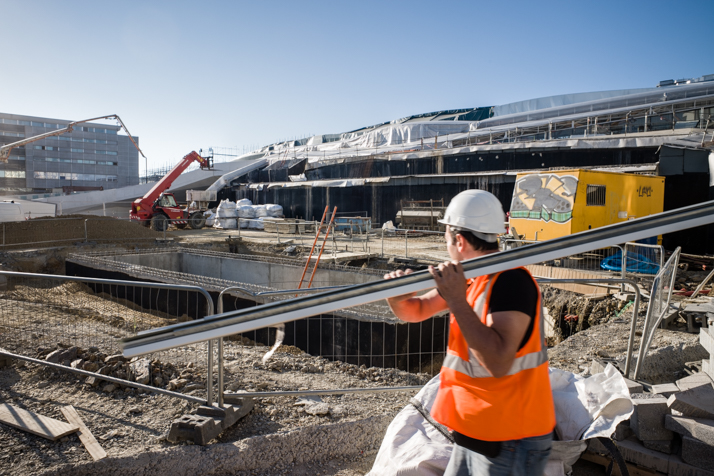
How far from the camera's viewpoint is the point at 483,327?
1516 mm

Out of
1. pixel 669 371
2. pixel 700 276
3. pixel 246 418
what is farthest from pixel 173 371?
pixel 700 276

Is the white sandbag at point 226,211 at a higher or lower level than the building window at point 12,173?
lower

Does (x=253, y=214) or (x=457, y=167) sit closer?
(x=457, y=167)

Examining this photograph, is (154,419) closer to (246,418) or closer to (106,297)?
(246,418)

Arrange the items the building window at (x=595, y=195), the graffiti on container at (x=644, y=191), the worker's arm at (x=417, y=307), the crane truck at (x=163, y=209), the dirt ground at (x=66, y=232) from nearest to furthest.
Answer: the worker's arm at (x=417, y=307), the building window at (x=595, y=195), the graffiti on container at (x=644, y=191), the dirt ground at (x=66, y=232), the crane truck at (x=163, y=209)

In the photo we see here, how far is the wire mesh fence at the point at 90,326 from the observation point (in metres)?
4.41

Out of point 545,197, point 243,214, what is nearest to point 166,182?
point 243,214

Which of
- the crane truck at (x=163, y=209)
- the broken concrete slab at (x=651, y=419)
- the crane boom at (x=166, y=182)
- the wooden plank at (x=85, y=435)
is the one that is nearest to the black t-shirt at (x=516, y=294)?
the broken concrete slab at (x=651, y=419)

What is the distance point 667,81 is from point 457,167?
26.5 m

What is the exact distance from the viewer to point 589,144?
2019cm

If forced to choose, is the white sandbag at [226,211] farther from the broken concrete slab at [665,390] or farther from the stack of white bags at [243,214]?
the broken concrete slab at [665,390]

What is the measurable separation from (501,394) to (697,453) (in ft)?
6.59

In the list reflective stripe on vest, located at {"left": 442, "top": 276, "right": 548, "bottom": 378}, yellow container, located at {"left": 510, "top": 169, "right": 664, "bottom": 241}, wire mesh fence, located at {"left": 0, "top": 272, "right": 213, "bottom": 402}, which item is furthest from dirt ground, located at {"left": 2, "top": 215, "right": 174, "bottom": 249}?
reflective stripe on vest, located at {"left": 442, "top": 276, "right": 548, "bottom": 378}

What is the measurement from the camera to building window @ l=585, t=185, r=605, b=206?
11.8m
